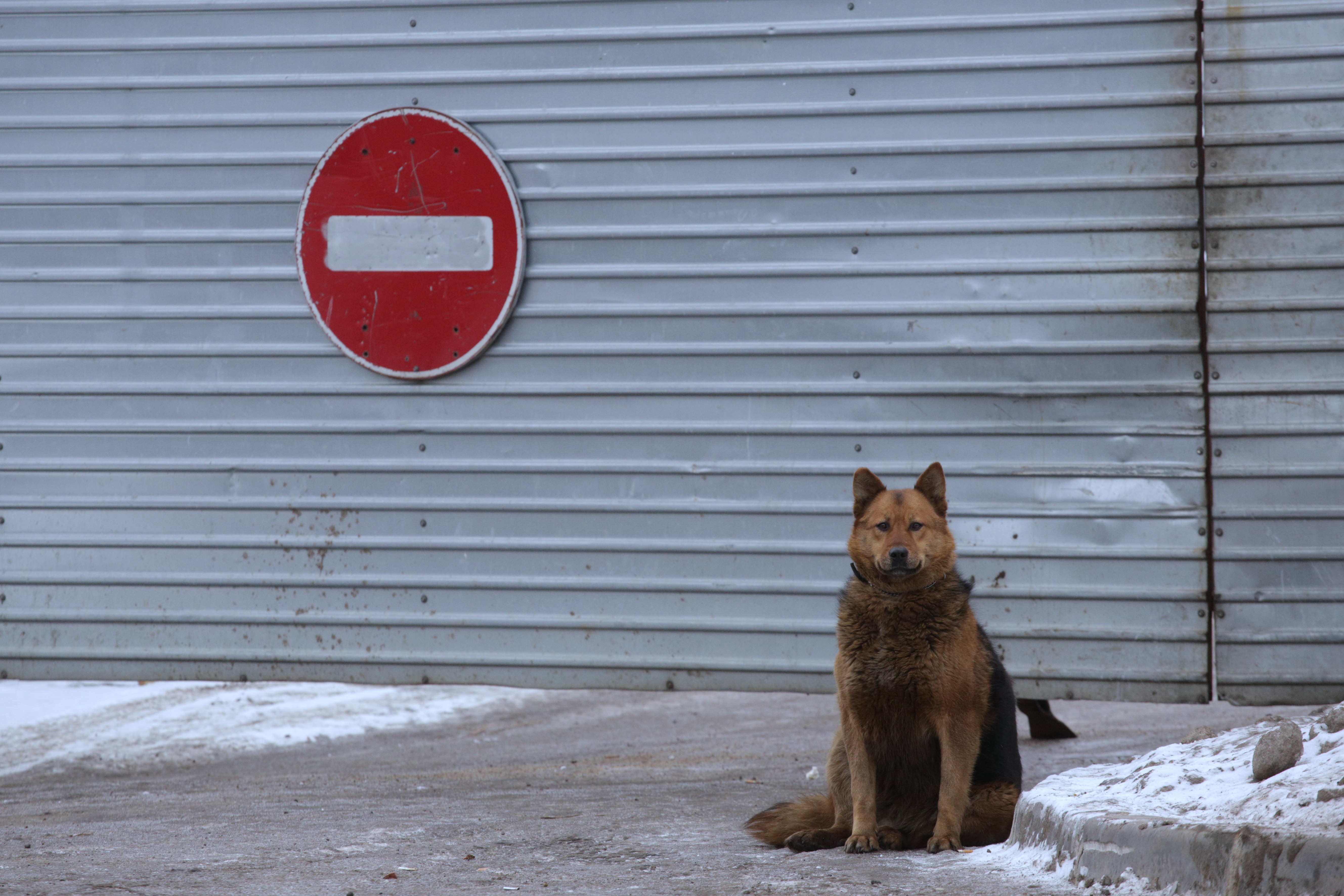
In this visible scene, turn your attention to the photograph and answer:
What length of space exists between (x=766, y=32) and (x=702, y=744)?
3.96m

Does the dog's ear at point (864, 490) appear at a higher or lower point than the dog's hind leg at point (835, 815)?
higher

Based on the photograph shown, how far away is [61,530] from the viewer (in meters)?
4.51

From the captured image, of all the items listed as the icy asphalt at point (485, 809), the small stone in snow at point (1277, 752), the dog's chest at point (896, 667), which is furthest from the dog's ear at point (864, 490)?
the small stone in snow at point (1277, 752)

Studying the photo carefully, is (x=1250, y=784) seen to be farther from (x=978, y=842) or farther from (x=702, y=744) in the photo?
(x=702, y=744)

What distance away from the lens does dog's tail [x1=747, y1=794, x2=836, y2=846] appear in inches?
141

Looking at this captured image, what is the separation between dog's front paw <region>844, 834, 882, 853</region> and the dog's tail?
22cm

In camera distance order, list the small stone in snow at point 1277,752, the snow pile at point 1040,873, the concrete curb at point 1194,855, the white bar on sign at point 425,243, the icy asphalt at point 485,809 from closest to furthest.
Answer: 1. the concrete curb at point 1194,855
2. the snow pile at point 1040,873
3. the small stone in snow at point 1277,752
4. the icy asphalt at point 485,809
5. the white bar on sign at point 425,243

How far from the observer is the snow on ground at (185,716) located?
5.87 m

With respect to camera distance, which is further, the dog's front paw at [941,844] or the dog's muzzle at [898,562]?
the dog's muzzle at [898,562]

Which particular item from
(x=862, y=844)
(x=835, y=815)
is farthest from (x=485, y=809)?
(x=862, y=844)

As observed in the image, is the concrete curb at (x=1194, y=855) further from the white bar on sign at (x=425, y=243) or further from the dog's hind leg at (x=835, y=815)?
the white bar on sign at (x=425, y=243)

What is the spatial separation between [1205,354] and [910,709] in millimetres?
1750

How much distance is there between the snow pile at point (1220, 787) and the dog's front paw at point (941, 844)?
0.27m

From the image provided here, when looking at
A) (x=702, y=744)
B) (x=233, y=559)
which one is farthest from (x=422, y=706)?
(x=233, y=559)
